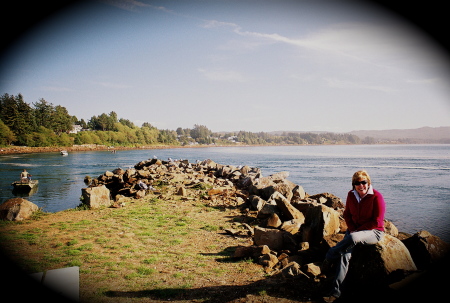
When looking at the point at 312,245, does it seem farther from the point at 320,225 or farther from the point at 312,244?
the point at 320,225

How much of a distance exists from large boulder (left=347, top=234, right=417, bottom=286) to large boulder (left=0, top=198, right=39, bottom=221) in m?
11.8

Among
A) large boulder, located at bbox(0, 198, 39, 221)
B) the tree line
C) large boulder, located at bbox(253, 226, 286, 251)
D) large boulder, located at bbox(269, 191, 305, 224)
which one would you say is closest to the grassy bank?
large boulder, located at bbox(0, 198, 39, 221)

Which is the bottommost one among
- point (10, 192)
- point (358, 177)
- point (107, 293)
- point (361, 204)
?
point (10, 192)

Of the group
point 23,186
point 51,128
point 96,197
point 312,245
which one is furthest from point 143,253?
point 51,128

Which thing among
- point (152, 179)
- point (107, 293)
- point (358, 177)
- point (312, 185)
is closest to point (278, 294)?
point (358, 177)

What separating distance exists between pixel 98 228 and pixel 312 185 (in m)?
19.6

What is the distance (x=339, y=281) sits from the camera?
4.41 m

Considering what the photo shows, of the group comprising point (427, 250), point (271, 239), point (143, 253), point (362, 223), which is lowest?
point (143, 253)

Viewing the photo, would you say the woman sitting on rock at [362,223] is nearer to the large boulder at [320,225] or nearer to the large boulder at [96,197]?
the large boulder at [320,225]

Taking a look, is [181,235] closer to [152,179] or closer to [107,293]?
[107,293]

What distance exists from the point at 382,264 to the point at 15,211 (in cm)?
1248

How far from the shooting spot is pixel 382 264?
4.28 meters

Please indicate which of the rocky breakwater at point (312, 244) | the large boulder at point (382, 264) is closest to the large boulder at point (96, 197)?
the rocky breakwater at point (312, 244)

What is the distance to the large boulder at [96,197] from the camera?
460 inches
